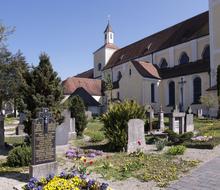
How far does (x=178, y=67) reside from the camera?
3869 centimetres

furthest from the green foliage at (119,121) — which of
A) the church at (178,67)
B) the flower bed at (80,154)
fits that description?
the church at (178,67)

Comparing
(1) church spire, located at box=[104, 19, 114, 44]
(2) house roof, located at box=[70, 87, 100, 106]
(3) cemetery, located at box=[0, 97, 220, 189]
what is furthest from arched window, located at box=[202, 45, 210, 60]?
(1) church spire, located at box=[104, 19, 114, 44]

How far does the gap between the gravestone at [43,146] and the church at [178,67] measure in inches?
999

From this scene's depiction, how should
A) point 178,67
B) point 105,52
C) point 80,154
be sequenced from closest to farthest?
point 80,154
point 178,67
point 105,52

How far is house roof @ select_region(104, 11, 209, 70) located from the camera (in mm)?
37812

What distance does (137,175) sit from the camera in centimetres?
745

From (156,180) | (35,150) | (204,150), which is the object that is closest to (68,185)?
(35,150)

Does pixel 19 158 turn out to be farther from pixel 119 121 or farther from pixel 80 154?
pixel 119 121

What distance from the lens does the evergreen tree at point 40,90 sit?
10.8 meters

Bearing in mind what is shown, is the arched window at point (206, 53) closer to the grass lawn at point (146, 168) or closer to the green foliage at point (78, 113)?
the green foliage at point (78, 113)

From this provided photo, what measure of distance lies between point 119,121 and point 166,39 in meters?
33.6

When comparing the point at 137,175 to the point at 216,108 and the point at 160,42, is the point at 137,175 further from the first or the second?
the point at 160,42

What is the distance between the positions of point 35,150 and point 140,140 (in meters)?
5.47

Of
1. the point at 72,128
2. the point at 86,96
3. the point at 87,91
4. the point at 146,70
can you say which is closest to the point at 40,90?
the point at 72,128
